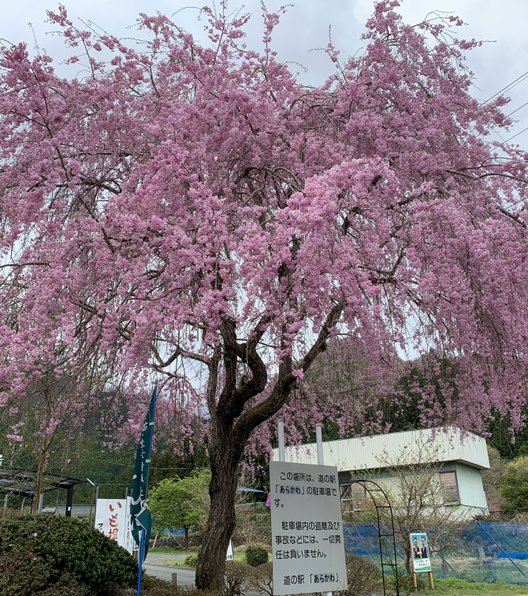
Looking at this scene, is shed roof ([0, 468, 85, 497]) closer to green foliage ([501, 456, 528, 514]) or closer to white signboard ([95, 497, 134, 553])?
white signboard ([95, 497, 134, 553])

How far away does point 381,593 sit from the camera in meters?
8.80

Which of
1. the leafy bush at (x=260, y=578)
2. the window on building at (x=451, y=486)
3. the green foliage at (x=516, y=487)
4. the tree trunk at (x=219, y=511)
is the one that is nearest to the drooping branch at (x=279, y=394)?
the tree trunk at (x=219, y=511)

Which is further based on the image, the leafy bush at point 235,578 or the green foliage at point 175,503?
the green foliage at point 175,503

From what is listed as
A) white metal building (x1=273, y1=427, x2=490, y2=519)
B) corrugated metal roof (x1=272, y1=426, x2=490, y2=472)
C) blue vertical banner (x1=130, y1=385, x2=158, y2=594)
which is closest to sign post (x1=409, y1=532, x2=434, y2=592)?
white metal building (x1=273, y1=427, x2=490, y2=519)

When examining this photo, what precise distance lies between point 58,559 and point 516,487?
22.7m

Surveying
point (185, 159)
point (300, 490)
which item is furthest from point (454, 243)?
point (300, 490)

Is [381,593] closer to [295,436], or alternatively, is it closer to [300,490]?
[295,436]

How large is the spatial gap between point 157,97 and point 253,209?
6.34 ft

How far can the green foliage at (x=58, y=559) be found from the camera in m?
4.53

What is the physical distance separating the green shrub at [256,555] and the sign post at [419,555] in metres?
4.89

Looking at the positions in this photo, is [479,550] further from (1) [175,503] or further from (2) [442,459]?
(1) [175,503]

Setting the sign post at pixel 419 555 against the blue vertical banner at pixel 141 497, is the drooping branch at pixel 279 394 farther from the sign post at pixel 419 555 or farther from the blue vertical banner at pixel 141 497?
the sign post at pixel 419 555

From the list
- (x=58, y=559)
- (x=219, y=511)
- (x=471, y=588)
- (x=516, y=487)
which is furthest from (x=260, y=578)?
(x=516, y=487)

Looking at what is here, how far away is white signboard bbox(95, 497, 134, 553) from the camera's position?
12.1 m
